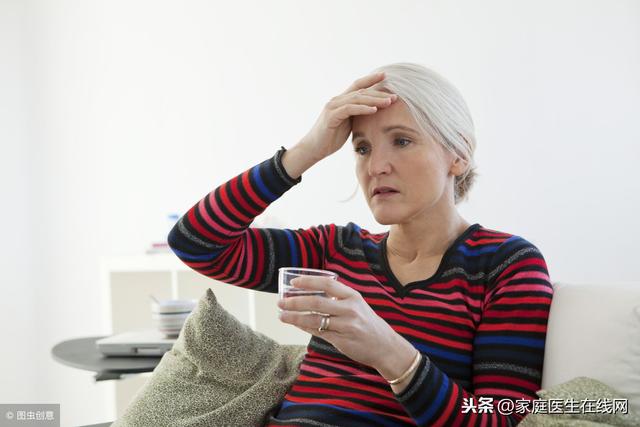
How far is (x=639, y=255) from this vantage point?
2.48 meters

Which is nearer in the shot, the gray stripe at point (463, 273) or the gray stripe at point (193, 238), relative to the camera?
the gray stripe at point (463, 273)

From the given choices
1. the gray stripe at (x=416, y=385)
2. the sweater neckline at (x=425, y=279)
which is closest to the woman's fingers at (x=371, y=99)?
the sweater neckline at (x=425, y=279)

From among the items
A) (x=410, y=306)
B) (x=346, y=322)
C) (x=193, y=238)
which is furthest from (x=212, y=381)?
(x=346, y=322)

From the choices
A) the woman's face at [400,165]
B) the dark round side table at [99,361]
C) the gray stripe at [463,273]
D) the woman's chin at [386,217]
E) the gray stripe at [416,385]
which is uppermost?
the woman's face at [400,165]

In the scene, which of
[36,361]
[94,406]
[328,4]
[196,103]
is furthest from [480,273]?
[36,361]

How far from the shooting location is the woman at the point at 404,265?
3.74 feet

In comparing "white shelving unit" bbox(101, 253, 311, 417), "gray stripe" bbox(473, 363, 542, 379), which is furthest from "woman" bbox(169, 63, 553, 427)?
"white shelving unit" bbox(101, 253, 311, 417)

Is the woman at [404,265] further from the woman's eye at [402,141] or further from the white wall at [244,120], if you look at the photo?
the white wall at [244,120]

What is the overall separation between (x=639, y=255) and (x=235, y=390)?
1684 mm

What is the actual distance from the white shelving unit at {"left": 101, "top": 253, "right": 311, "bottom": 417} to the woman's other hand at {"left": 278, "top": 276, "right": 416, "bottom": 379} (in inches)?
62.5

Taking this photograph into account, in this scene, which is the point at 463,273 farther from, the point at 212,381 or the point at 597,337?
the point at 212,381

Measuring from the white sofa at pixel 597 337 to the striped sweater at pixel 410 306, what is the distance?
36mm

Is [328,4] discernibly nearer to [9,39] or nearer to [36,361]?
[9,39]

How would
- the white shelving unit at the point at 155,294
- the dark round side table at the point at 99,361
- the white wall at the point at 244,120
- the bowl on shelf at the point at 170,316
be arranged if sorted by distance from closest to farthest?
1. the dark round side table at the point at 99,361
2. the bowl on shelf at the point at 170,316
3. the white wall at the point at 244,120
4. the white shelving unit at the point at 155,294
